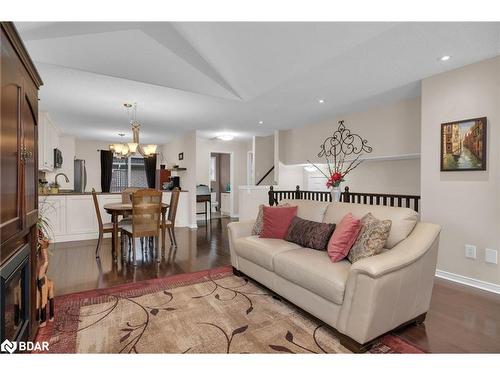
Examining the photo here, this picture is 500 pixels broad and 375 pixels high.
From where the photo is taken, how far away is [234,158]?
823 centimetres

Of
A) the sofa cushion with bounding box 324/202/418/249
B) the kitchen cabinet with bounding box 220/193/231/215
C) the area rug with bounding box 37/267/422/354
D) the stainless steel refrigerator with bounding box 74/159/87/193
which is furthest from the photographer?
the kitchen cabinet with bounding box 220/193/231/215

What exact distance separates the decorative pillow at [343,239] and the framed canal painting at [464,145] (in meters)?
1.59

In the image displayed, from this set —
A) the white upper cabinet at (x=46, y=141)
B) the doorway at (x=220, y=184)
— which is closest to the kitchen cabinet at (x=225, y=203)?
the doorway at (x=220, y=184)

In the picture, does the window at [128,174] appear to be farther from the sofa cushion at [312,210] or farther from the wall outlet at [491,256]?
the wall outlet at [491,256]

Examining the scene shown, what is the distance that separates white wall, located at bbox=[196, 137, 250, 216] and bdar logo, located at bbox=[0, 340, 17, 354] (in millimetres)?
6589

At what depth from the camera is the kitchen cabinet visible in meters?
8.28

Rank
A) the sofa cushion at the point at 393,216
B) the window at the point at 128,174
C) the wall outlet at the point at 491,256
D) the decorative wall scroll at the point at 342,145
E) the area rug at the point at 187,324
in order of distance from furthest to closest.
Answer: the window at the point at 128,174
the decorative wall scroll at the point at 342,145
the wall outlet at the point at 491,256
the sofa cushion at the point at 393,216
the area rug at the point at 187,324

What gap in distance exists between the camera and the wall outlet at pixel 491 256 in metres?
2.66

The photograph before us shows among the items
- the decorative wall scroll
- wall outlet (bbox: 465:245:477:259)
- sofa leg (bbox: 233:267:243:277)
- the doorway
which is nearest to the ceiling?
the decorative wall scroll

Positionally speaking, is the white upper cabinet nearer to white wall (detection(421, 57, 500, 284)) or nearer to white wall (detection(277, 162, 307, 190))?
white wall (detection(277, 162, 307, 190))

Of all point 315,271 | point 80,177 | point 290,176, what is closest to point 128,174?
point 80,177

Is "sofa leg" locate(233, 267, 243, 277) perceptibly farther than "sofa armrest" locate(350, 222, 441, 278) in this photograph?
Yes
